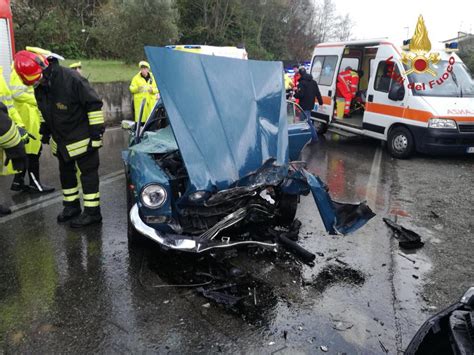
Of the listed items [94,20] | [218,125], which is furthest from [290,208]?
[94,20]

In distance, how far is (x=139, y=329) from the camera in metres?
3.03

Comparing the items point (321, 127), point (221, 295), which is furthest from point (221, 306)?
point (321, 127)

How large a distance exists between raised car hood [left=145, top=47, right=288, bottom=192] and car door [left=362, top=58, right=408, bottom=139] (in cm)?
509

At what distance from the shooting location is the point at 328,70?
1098cm

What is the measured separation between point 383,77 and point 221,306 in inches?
290

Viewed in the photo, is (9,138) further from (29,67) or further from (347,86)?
(347,86)

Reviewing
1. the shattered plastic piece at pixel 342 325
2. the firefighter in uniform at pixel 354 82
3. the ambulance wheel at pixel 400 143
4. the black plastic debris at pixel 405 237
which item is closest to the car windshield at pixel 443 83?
the ambulance wheel at pixel 400 143

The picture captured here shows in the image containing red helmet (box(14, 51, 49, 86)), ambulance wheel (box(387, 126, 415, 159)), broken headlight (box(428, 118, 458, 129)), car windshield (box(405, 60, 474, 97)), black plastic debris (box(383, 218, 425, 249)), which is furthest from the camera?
ambulance wheel (box(387, 126, 415, 159))

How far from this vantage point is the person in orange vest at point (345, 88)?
10920mm

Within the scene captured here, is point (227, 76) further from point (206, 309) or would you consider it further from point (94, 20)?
point (94, 20)

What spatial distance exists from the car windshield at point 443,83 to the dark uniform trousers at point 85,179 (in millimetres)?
6519

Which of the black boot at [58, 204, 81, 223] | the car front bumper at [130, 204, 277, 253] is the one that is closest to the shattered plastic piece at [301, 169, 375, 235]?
the car front bumper at [130, 204, 277, 253]

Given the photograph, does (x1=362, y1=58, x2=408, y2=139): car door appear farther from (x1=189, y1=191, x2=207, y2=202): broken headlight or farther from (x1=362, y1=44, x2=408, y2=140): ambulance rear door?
(x1=189, y1=191, x2=207, y2=202): broken headlight

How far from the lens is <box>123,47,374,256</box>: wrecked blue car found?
3.52 m
